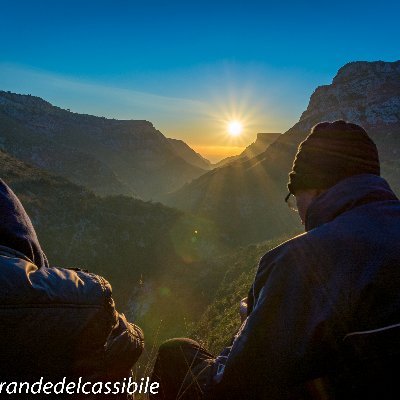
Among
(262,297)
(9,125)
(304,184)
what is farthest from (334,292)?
(9,125)

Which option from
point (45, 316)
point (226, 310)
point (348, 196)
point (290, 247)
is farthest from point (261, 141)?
point (45, 316)

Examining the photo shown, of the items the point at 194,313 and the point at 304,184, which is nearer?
the point at 304,184

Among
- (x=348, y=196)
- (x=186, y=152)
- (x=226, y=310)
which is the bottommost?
(x=226, y=310)

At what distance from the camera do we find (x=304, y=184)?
104 inches

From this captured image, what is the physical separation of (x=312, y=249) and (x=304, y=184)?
0.79 metres

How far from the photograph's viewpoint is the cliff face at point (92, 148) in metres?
77.2

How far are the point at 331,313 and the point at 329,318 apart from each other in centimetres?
3

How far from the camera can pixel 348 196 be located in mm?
2229

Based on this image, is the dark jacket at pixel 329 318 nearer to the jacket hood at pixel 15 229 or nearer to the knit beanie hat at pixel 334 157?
the knit beanie hat at pixel 334 157

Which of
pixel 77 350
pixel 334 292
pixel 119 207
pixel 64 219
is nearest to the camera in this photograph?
pixel 334 292

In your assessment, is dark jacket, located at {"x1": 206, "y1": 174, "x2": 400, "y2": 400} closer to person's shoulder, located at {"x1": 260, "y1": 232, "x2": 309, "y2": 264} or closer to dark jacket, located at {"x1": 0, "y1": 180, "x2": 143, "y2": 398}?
person's shoulder, located at {"x1": 260, "y1": 232, "x2": 309, "y2": 264}

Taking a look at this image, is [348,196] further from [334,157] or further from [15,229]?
[15,229]

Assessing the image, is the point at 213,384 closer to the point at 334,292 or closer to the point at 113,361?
the point at 113,361

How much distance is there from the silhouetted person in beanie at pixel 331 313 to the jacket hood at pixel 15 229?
1.45 m
